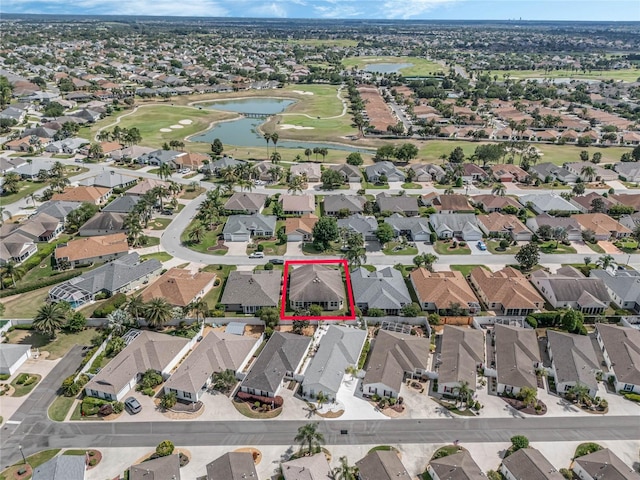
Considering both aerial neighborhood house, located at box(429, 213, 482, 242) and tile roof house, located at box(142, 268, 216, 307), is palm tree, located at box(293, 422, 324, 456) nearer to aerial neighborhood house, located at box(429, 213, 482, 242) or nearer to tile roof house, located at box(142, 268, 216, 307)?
tile roof house, located at box(142, 268, 216, 307)

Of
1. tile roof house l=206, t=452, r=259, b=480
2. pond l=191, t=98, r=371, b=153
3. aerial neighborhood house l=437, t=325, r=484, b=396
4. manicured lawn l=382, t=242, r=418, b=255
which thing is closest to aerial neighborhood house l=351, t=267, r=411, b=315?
aerial neighborhood house l=437, t=325, r=484, b=396

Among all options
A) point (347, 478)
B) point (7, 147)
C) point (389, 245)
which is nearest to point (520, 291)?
point (389, 245)

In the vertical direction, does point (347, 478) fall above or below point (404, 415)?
above

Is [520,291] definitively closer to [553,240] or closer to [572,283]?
[572,283]

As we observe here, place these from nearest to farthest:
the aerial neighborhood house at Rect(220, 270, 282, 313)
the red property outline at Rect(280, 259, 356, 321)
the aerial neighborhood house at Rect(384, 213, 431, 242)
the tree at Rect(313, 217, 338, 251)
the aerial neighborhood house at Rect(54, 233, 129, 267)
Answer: the red property outline at Rect(280, 259, 356, 321)
the aerial neighborhood house at Rect(220, 270, 282, 313)
the aerial neighborhood house at Rect(54, 233, 129, 267)
the tree at Rect(313, 217, 338, 251)
the aerial neighborhood house at Rect(384, 213, 431, 242)

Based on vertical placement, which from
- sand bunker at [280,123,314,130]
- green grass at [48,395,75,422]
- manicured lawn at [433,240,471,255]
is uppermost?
sand bunker at [280,123,314,130]

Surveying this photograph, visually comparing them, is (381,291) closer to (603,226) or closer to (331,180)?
(331,180)
